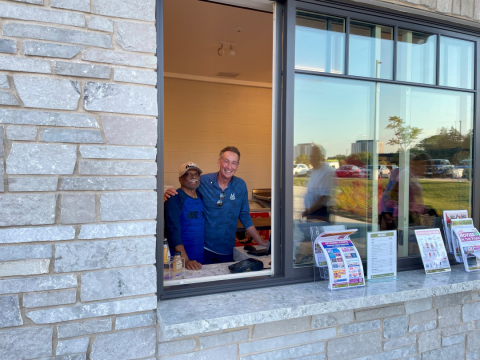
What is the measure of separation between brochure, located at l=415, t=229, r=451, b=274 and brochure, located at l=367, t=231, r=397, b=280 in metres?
0.24

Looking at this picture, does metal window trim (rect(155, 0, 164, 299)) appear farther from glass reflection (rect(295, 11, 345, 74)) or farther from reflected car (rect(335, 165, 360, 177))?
reflected car (rect(335, 165, 360, 177))

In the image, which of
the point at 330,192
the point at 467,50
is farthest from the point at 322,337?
the point at 467,50

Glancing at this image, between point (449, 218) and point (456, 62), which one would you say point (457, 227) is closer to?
point (449, 218)

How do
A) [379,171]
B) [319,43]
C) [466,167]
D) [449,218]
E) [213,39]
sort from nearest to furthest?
[319,43], [379,171], [449,218], [466,167], [213,39]

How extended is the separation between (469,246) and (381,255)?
0.73 metres

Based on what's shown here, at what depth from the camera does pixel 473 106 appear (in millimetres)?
2807

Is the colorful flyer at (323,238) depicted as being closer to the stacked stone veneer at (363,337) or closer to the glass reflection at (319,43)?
the stacked stone veneer at (363,337)

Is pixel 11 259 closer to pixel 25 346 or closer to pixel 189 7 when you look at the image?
pixel 25 346

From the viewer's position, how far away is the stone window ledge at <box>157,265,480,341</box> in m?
1.71

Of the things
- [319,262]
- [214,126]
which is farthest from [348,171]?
[214,126]

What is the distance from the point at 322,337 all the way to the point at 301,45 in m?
1.76

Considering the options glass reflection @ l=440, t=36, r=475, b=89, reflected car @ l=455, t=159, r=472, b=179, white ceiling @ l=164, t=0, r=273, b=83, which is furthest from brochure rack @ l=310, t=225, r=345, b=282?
white ceiling @ l=164, t=0, r=273, b=83

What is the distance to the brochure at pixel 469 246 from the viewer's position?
8.29 ft

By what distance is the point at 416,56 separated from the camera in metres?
2.56
